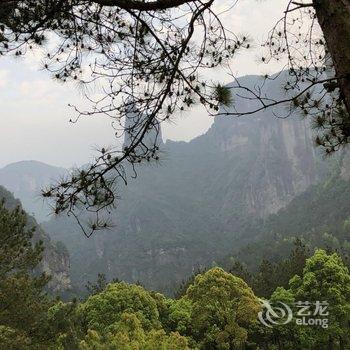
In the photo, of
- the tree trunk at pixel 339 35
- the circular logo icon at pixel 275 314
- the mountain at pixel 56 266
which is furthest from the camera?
the mountain at pixel 56 266

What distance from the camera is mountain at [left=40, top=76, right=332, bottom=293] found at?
140m

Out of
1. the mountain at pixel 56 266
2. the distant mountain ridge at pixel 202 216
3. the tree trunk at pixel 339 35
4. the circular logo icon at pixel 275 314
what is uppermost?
the distant mountain ridge at pixel 202 216

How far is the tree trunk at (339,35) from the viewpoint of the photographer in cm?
232

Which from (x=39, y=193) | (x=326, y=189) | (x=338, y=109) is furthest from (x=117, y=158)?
(x=326, y=189)

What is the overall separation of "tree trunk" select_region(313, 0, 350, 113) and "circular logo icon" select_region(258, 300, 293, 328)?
64.6 ft

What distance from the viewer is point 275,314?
21.5 metres

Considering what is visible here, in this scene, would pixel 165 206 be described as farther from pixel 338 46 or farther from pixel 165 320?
pixel 338 46

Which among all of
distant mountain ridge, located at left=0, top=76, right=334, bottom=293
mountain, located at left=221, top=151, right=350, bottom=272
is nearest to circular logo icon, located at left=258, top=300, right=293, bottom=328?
mountain, located at left=221, top=151, right=350, bottom=272

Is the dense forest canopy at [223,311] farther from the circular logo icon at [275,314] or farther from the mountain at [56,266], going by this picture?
the mountain at [56,266]

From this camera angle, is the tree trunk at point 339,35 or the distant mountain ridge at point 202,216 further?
the distant mountain ridge at point 202,216

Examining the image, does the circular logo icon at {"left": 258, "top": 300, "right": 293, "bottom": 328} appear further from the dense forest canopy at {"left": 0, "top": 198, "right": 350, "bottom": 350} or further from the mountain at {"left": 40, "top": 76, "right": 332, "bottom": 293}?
the mountain at {"left": 40, "top": 76, "right": 332, "bottom": 293}

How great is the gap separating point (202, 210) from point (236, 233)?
27.6 meters

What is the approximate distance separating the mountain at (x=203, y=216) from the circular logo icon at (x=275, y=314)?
105m

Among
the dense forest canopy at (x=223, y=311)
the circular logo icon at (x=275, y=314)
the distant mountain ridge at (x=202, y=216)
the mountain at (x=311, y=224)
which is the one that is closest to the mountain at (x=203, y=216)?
the distant mountain ridge at (x=202, y=216)
